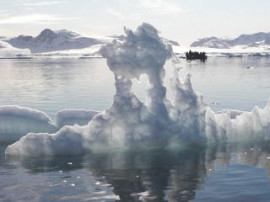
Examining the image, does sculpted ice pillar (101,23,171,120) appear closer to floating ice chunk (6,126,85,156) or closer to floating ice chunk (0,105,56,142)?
floating ice chunk (6,126,85,156)

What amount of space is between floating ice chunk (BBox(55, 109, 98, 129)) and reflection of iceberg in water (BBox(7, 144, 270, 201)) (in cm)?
466

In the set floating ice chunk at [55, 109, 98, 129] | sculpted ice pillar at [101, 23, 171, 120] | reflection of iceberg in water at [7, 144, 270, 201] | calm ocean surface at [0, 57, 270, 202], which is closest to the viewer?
calm ocean surface at [0, 57, 270, 202]

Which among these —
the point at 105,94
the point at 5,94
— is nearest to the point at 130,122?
the point at 105,94

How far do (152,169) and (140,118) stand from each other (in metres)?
3.65

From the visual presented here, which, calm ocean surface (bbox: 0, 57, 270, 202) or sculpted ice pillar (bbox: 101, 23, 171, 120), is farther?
sculpted ice pillar (bbox: 101, 23, 171, 120)

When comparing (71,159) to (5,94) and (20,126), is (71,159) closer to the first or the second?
(20,126)

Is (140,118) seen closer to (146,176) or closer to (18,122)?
(146,176)

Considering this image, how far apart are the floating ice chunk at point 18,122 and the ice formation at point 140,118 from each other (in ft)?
10.7

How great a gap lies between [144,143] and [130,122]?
1.23m

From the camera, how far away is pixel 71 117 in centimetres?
2688

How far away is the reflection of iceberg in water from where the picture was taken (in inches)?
674

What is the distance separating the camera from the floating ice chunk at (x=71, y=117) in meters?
26.8

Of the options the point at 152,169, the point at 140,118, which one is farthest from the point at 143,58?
the point at 152,169

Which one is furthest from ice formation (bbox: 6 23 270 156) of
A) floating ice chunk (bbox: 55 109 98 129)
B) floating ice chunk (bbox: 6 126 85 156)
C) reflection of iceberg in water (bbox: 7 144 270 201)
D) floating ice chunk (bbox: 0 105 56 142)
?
floating ice chunk (bbox: 55 109 98 129)
